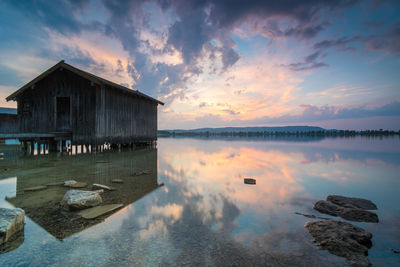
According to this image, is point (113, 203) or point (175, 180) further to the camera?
point (175, 180)

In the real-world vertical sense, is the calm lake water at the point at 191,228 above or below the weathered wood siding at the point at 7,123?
below

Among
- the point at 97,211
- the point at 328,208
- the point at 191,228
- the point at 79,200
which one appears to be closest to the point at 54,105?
the point at 79,200

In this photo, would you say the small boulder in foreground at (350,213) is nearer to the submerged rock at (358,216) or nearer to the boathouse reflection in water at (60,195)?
the submerged rock at (358,216)

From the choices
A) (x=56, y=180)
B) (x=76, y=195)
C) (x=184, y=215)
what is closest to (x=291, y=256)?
(x=184, y=215)

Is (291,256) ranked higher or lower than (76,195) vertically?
lower

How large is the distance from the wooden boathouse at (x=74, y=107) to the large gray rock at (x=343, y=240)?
17356 millimetres

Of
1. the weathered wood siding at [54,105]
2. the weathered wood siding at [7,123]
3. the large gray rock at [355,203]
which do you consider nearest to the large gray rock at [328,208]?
the large gray rock at [355,203]

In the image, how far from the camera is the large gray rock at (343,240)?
322 centimetres

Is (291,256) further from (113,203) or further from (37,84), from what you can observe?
(37,84)

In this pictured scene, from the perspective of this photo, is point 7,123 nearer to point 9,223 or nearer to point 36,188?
point 36,188

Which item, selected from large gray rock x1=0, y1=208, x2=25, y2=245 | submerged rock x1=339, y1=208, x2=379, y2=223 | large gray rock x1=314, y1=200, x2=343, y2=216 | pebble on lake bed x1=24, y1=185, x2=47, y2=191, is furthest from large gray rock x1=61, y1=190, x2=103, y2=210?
submerged rock x1=339, y1=208, x2=379, y2=223

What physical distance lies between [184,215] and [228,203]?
161 cm

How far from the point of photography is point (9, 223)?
11.6 feet

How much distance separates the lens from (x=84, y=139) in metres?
16.9
